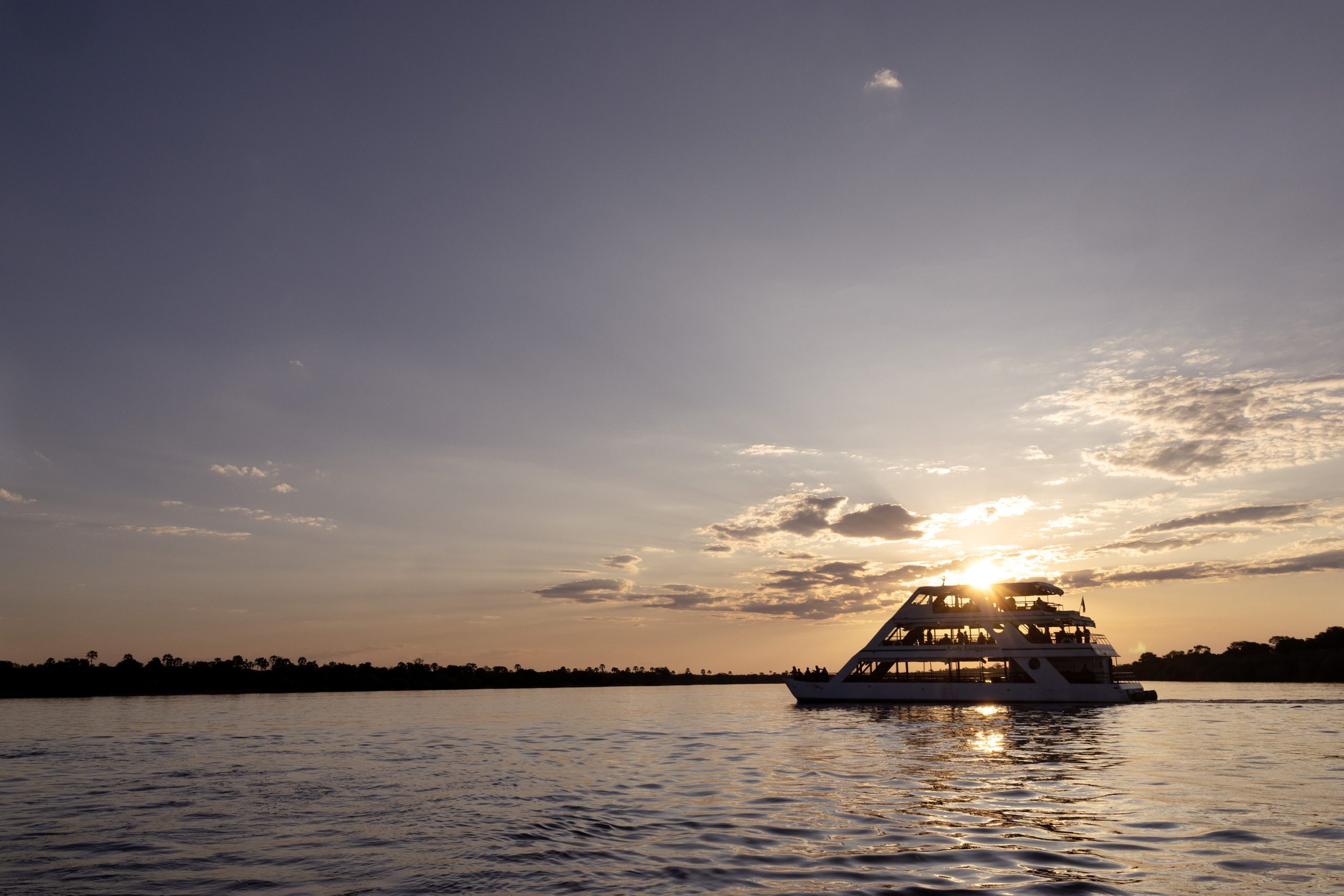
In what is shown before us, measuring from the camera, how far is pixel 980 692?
66188 mm

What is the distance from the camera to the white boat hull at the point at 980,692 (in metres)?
63.8

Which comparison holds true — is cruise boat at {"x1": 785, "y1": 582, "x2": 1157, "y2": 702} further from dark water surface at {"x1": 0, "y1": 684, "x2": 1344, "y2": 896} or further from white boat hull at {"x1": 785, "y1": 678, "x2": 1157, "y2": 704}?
dark water surface at {"x1": 0, "y1": 684, "x2": 1344, "y2": 896}

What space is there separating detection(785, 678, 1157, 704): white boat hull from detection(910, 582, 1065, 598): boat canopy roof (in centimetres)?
754

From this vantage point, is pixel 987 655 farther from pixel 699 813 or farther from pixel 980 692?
pixel 699 813

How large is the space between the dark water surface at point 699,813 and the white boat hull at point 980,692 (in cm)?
1579

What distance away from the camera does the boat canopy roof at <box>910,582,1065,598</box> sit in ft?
223

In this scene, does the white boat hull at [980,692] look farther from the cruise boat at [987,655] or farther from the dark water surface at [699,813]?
the dark water surface at [699,813]

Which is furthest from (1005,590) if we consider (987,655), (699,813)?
(699,813)

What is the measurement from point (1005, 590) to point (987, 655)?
6082 millimetres

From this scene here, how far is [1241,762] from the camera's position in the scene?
97.6 ft

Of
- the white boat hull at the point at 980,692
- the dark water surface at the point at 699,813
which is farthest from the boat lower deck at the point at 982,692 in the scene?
the dark water surface at the point at 699,813

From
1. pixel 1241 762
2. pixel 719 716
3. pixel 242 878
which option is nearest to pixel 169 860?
pixel 242 878

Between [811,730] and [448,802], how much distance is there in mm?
29667

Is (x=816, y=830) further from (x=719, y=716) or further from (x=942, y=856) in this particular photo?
(x=719, y=716)
